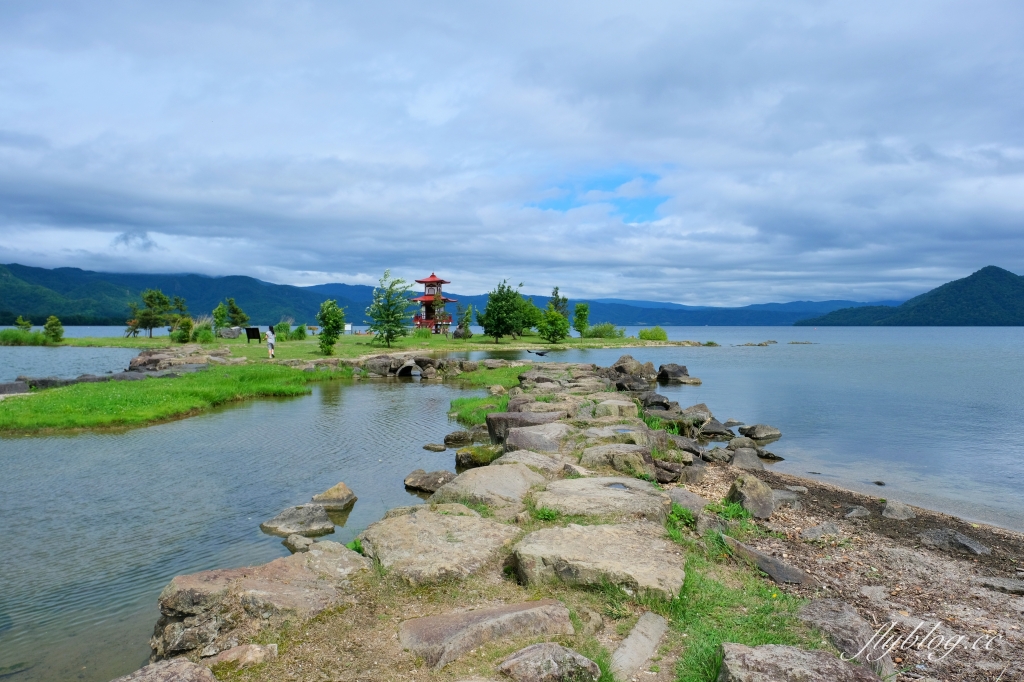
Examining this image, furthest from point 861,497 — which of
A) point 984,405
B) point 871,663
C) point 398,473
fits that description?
point 984,405

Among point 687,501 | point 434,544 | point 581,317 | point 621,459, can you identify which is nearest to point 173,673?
point 434,544

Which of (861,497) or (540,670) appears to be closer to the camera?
(540,670)

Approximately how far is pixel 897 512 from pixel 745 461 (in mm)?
4010

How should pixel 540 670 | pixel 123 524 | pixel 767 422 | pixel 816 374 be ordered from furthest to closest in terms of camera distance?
1. pixel 816 374
2. pixel 767 422
3. pixel 123 524
4. pixel 540 670

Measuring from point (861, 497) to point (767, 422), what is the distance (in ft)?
35.2

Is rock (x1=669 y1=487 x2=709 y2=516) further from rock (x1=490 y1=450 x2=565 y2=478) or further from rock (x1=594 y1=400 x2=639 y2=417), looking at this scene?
rock (x1=594 y1=400 x2=639 y2=417)

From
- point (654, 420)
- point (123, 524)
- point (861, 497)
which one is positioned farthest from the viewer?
point (654, 420)

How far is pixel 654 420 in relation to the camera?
17.0 metres

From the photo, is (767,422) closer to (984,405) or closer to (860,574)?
(984,405)

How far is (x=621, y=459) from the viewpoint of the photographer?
32.1 feet

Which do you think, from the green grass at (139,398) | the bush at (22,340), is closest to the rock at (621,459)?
the green grass at (139,398)

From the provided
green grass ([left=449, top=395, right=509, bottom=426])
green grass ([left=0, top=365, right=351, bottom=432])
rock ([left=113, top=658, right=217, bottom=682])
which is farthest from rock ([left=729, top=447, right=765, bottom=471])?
green grass ([left=0, top=365, right=351, bottom=432])

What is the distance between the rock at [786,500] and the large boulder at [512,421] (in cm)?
468

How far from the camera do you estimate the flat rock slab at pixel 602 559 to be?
17.1 feet
